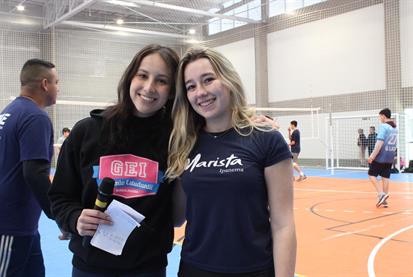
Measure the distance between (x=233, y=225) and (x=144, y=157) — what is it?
19.3 inches

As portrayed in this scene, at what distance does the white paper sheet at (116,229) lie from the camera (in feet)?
5.64

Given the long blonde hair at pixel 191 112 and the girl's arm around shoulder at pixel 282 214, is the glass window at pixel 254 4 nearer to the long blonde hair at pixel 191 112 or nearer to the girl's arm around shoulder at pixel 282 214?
the long blonde hair at pixel 191 112

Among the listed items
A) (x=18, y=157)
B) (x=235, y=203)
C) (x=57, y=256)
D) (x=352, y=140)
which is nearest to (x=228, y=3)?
(x=352, y=140)

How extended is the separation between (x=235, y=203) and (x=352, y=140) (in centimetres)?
1759

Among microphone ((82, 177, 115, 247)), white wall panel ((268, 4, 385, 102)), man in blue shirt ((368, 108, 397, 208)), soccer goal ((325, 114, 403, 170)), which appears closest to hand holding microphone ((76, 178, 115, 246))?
microphone ((82, 177, 115, 247))

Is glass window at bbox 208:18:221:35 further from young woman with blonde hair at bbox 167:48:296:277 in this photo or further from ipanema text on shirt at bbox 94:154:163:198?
ipanema text on shirt at bbox 94:154:163:198

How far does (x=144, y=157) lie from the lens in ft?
6.06

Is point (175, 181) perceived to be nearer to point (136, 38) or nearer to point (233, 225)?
point (233, 225)

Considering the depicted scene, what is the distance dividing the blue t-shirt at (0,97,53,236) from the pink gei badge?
82 centimetres

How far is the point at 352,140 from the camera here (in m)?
18.2

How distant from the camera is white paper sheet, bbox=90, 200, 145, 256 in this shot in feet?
5.64

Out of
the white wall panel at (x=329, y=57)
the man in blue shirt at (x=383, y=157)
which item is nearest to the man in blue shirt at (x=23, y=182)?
the man in blue shirt at (x=383, y=157)

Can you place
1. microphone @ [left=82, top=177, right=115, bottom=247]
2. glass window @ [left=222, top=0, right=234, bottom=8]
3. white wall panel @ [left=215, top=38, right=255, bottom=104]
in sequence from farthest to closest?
white wall panel @ [left=215, top=38, right=255, bottom=104]
glass window @ [left=222, top=0, right=234, bottom=8]
microphone @ [left=82, top=177, right=115, bottom=247]

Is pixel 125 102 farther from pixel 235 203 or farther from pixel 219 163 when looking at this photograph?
pixel 235 203
